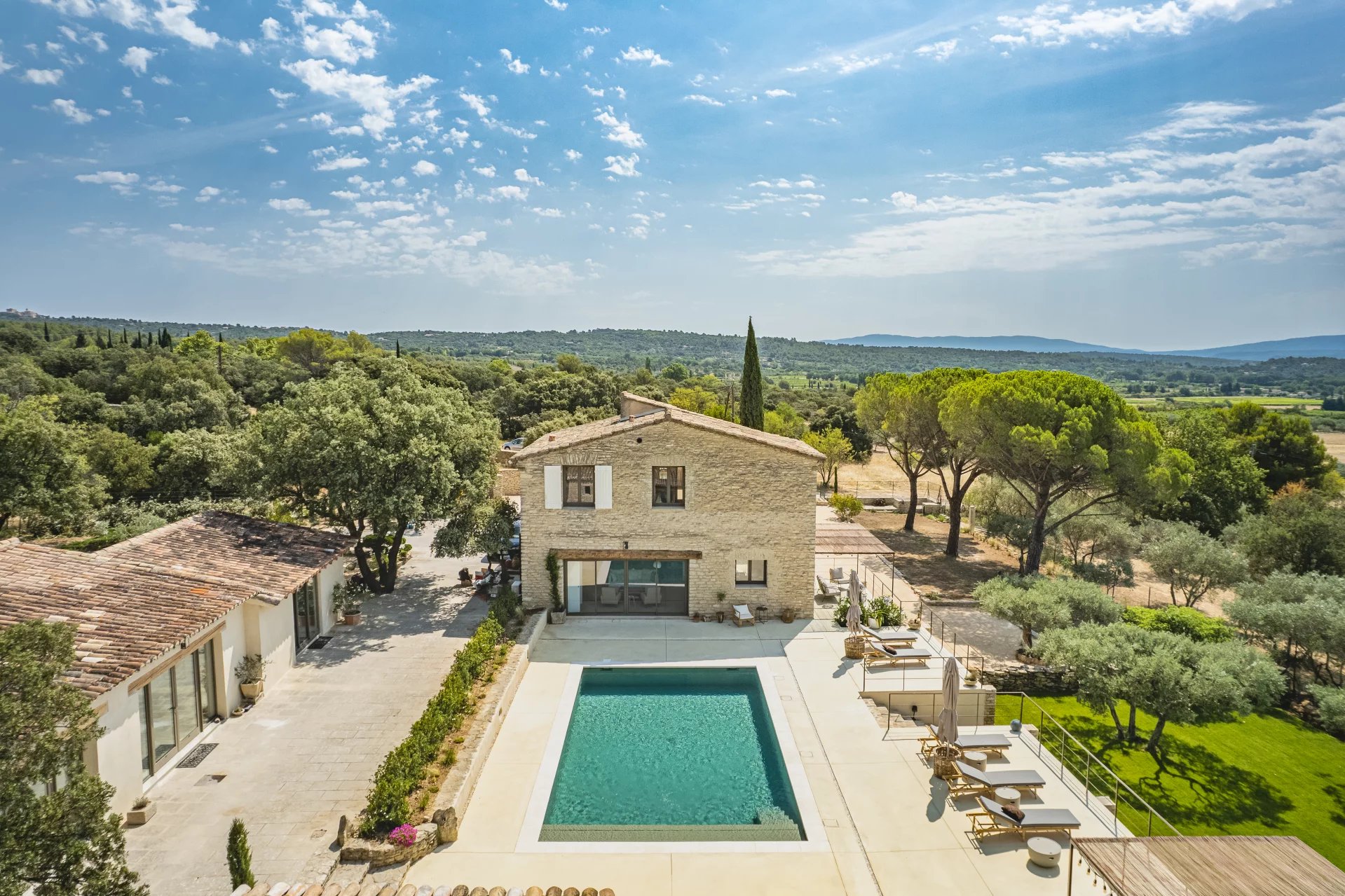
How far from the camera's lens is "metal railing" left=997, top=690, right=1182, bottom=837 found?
13.0m

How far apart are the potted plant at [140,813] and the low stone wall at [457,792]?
3.12 meters

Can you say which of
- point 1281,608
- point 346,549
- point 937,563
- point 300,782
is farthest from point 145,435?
point 1281,608

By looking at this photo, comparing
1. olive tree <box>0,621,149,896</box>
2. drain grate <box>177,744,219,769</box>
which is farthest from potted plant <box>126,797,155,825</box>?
olive tree <box>0,621,149,896</box>

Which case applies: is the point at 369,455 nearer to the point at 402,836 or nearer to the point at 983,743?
the point at 402,836

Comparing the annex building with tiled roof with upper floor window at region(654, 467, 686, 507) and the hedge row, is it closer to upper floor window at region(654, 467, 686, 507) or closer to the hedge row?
the hedge row

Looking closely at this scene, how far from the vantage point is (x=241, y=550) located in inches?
703

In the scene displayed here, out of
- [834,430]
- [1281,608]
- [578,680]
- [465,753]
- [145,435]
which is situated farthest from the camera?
[834,430]

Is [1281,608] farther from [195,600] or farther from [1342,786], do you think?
[195,600]

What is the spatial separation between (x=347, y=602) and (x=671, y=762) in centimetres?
1103

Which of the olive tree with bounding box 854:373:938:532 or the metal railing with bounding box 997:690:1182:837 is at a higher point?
the olive tree with bounding box 854:373:938:532

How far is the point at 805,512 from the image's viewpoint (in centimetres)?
2164

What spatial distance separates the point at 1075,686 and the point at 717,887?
1325cm

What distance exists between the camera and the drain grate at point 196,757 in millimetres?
13242

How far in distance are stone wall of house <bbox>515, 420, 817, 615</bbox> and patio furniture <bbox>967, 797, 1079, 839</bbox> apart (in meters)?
10.2
